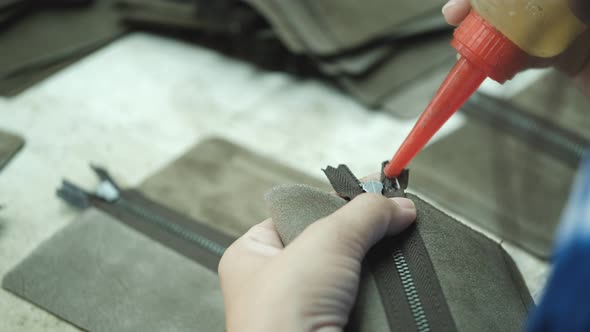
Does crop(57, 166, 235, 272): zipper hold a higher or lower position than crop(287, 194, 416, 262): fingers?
lower

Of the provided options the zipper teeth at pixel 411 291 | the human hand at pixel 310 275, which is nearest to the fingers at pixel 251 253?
the human hand at pixel 310 275

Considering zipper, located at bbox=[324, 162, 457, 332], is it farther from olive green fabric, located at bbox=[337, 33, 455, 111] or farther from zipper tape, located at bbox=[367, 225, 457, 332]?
olive green fabric, located at bbox=[337, 33, 455, 111]

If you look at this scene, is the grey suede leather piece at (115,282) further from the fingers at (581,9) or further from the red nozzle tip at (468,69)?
the fingers at (581,9)

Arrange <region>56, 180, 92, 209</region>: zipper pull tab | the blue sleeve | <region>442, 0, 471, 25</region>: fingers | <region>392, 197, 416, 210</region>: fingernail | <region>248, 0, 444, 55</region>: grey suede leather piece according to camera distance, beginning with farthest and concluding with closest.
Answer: <region>248, 0, 444, 55</region>: grey suede leather piece, <region>56, 180, 92, 209</region>: zipper pull tab, <region>442, 0, 471, 25</region>: fingers, <region>392, 197, 416, 210</region>: fingernail, the blue sleeve

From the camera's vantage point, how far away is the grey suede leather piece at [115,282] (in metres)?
0.67

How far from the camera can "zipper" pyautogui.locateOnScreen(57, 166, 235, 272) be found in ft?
2.50

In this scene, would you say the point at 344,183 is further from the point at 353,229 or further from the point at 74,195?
the point at 74,195

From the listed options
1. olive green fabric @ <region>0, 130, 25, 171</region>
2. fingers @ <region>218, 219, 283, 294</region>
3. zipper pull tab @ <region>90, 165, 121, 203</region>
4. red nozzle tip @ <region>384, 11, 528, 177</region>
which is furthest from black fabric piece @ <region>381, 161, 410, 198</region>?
olive green fabric @ <region>0, 130, 25, 171</region>

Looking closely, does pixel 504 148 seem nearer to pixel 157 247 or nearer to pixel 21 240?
pixel 157 247

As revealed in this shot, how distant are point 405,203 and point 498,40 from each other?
0.21m

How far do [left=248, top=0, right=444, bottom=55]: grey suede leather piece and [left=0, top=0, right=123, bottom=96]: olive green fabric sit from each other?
412 mm

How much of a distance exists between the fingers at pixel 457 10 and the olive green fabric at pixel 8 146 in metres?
0.75

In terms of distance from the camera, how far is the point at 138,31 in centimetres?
131

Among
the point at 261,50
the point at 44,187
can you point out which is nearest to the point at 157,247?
the point at 44,187
